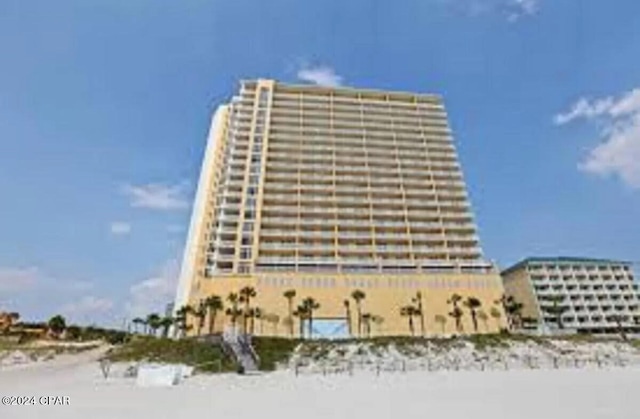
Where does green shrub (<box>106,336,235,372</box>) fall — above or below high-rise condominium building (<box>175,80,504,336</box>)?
below

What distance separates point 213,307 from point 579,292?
94317 millimetres

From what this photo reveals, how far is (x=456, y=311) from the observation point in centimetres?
8525

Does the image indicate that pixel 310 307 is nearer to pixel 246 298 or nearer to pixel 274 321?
pixel 274 321

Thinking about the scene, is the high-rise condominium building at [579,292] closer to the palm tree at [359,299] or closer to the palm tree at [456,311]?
the palm tree at [456,311]

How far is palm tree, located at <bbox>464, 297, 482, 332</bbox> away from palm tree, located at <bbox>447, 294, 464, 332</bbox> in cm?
156

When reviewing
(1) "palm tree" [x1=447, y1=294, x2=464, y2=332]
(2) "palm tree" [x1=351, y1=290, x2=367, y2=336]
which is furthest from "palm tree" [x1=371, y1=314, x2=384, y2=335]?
(1) "palm tree" [x1=447, y1=294, x2=464, y2=332]

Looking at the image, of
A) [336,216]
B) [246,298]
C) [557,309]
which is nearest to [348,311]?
[246,298]

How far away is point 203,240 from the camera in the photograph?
4085 inches

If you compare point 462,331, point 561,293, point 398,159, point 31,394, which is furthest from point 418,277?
point 31,394

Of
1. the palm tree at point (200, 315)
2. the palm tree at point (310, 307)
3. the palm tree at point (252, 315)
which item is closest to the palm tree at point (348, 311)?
the palm tree at point (310, 307)

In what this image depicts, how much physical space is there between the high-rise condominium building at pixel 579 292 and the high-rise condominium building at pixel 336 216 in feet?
112

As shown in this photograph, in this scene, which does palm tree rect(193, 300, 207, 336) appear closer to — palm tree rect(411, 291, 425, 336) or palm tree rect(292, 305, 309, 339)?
palm tree rect(292, 305, 309, 339)

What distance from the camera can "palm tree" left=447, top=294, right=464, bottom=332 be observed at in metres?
85.6

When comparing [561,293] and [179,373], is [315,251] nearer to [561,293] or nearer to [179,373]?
[179,373]
